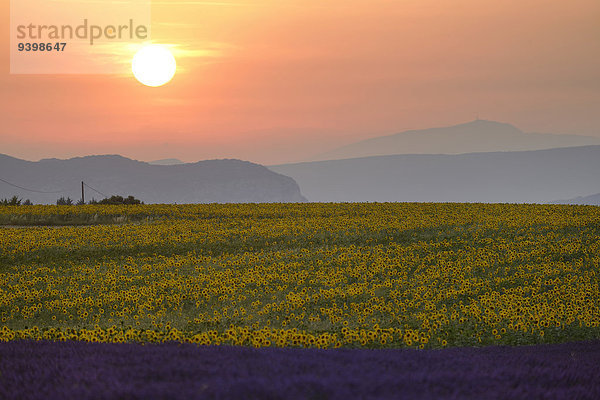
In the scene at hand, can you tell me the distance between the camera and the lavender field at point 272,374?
5.82m

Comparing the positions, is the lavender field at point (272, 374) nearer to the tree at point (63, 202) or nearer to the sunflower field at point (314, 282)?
the sunflower field at point (314, 282)

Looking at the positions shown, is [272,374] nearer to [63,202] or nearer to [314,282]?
[314,282]

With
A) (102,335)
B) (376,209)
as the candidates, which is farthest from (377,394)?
(376,209)

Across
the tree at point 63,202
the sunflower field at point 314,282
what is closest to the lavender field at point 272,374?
the sunflower field at point 314,282

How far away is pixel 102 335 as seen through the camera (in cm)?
1212

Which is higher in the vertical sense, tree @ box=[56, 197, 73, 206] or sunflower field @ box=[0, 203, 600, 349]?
tree @ box=[56, 197, 73, 206]

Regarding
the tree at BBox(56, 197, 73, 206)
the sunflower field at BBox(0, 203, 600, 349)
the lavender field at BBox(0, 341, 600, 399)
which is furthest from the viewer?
the tree at BBox(56, 197, 73, 206)

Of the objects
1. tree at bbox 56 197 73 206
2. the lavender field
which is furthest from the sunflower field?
tree at bbox 56 197 73 206

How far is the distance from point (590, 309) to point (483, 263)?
235 inches

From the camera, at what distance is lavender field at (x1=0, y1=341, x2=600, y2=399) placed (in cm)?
582

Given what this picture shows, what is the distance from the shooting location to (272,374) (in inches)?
254

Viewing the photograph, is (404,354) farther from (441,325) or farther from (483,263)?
(483,263)

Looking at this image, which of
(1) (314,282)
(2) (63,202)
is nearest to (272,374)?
(1) (314,282)

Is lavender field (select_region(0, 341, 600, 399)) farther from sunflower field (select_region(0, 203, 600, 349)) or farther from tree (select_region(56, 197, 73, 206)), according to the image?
tree (select_region(56, 197, 73, 206))
